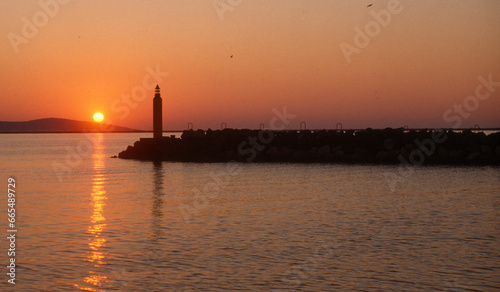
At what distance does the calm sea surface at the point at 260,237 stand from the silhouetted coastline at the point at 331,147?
49.7 ft

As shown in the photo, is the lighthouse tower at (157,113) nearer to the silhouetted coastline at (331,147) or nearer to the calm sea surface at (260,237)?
the silhouetted coastline at (331,147)

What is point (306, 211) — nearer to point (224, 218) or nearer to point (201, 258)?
point (224, 218)

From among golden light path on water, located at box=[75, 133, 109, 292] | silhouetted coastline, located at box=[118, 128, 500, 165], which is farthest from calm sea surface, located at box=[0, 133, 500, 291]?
silhouetted coastline, located at box=[118, 128, 500, 165]

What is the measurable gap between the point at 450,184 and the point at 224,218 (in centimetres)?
1392

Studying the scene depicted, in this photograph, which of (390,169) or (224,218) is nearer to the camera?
(224,218)

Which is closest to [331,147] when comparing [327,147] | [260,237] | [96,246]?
[327,147]

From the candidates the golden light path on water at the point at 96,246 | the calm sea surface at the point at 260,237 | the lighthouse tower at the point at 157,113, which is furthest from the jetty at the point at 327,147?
the golden light path on water at the point at 96,246

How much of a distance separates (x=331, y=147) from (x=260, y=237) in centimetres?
3364

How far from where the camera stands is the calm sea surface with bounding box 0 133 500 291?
1112cm

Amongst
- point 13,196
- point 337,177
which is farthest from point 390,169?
point 13,196

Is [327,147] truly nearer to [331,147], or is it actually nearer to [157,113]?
[331,147]

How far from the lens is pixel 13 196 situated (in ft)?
84.7

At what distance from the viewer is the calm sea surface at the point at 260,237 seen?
36.5ft

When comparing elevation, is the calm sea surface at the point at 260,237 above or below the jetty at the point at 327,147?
below
